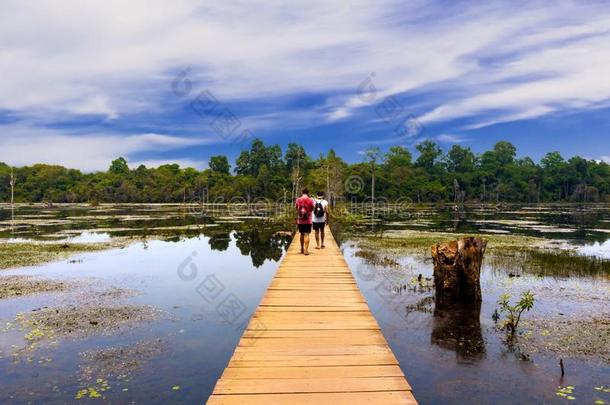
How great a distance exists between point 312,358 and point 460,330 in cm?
493

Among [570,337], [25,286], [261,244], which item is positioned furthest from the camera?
[261,244]

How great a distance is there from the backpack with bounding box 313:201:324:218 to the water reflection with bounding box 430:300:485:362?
4958 millimetres

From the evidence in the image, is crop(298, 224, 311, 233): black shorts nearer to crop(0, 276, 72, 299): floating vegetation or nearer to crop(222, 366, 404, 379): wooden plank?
crop(0, 276, 72, 299): floating vegetation

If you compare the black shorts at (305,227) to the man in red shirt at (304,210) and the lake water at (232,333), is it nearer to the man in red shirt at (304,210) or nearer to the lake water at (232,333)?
the man in red shirt at (304,210)

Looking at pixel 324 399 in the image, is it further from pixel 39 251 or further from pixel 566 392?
pixel 39 251

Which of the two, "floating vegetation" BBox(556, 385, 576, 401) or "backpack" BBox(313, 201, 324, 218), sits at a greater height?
"backpack" BBox(313, 201, 324, 218)

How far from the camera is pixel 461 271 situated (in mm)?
12688

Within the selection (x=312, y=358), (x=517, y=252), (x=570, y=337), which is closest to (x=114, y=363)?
(x=312, y=358)

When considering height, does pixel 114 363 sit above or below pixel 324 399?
below

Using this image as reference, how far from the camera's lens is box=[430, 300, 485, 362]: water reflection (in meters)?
8.87

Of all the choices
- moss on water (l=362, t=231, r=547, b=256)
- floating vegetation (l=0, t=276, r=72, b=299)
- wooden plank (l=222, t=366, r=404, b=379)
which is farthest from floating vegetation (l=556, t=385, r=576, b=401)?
moss on water (l=362, t=231, r=547, b=256)

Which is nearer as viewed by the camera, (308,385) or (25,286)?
(308,385)

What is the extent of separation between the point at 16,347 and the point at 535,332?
10.2m

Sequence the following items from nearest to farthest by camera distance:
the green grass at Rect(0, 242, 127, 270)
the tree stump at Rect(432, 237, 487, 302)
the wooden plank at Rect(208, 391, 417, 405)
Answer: the wooden plank at Rect(208, 391, 417, 405)
the tree stump at Rect(432, 237, 487, 302)
the green grass at Rect(0, 242, 127, 270)
